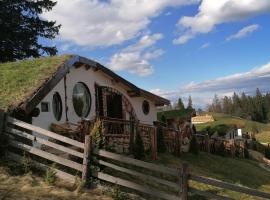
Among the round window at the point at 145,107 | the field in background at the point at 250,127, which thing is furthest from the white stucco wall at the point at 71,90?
the field in background at the point at 250,127

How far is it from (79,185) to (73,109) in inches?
293

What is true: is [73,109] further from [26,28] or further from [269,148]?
[269,148]

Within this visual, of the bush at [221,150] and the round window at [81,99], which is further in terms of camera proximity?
the bush at [221,150]

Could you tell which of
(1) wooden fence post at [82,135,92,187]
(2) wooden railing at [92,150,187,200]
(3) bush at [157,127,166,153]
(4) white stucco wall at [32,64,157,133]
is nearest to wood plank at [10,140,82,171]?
(1) wooden fence post at [82,135,92,187]

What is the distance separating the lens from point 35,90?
14.4 metres

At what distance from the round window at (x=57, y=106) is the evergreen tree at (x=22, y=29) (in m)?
14.7

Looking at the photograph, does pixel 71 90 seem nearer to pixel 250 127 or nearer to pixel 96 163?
pixel 96 163

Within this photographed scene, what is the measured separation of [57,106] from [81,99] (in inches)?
87.3

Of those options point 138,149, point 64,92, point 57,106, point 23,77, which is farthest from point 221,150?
point 23,77

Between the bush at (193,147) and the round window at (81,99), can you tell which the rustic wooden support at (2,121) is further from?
the bush at (193,147)

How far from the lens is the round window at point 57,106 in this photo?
1698 cm

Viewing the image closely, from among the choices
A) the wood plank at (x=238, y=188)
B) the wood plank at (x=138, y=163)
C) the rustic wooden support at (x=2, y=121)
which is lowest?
the wood plank at (x=238, y=188)

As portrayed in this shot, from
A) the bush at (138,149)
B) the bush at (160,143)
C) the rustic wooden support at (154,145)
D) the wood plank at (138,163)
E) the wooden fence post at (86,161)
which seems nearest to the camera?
the wood plank at (138,163)

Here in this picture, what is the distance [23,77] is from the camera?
15.7 m
